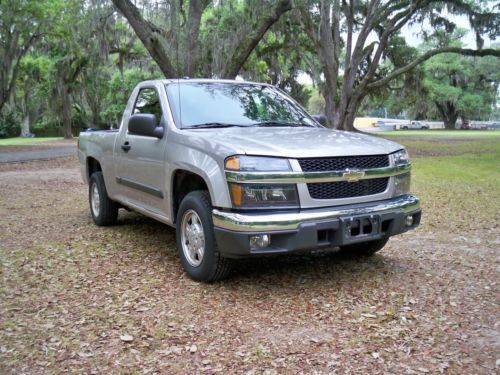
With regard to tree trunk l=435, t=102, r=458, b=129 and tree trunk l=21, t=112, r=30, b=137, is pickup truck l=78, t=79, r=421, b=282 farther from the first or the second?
tree trunk l=435, t=102, r=458, b=129

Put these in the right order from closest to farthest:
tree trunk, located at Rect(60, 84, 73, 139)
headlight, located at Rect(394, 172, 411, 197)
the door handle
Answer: headlight, located at Rect(394, 172, 411, 197), the door handle, tree trunk, located at Rect(60, 84, 73, 139)

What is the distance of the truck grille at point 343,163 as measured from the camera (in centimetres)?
427

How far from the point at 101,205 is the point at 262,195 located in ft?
11.8

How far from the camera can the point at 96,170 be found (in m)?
7.60

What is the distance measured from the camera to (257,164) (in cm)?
420

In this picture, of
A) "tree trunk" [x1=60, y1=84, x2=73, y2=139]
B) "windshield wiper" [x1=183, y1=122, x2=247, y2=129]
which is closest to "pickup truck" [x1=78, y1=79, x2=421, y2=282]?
"windshield wiper" [x1=183, y1=122, x2=247, y2=129]

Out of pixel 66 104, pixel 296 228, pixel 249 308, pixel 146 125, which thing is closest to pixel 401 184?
pixel 296 228

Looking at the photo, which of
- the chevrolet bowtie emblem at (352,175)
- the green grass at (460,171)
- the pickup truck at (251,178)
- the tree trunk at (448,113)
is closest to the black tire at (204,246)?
the pickup truck at (251,178)

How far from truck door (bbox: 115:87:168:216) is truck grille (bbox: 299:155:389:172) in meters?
1.59

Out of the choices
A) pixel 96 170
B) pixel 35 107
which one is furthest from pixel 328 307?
pixel 35 107

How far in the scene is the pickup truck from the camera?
13.7 feet

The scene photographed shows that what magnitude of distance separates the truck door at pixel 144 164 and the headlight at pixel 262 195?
122cm

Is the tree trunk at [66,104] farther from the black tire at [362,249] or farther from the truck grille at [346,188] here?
the truck grille at [346,188]

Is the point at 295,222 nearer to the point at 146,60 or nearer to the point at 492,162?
the point at 492,162
